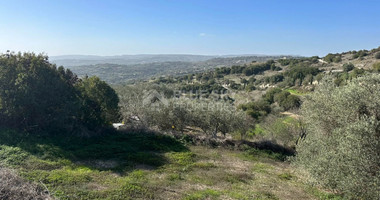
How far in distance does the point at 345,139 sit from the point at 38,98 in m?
21.9

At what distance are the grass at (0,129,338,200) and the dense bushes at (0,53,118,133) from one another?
1961mm

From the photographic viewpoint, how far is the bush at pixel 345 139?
29.9 feet

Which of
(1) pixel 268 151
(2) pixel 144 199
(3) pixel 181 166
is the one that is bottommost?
(1) pixel 268 151

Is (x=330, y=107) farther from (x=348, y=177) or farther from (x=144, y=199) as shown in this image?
(x=144, y=199)

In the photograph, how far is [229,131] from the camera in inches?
972

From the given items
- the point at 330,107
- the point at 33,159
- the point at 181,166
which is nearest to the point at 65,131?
the point at 33,159

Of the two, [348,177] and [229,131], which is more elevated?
[348,177]

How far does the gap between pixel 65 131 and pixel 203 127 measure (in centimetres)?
1382

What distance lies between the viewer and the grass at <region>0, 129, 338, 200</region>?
35.1 feet

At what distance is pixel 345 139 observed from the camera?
33.3ft

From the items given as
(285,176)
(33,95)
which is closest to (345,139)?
(285,176)

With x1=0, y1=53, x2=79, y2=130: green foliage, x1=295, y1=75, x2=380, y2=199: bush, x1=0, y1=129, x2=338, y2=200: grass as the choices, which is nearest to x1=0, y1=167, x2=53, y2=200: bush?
x1=0, y1=129, x2=338, y2=200: grass

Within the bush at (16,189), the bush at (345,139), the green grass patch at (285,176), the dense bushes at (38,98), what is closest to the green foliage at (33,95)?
the dense bushes at (38,98)

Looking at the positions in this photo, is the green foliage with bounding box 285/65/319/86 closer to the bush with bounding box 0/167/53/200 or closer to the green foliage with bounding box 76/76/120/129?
the green foliage with bounding box 76/76/120/129
